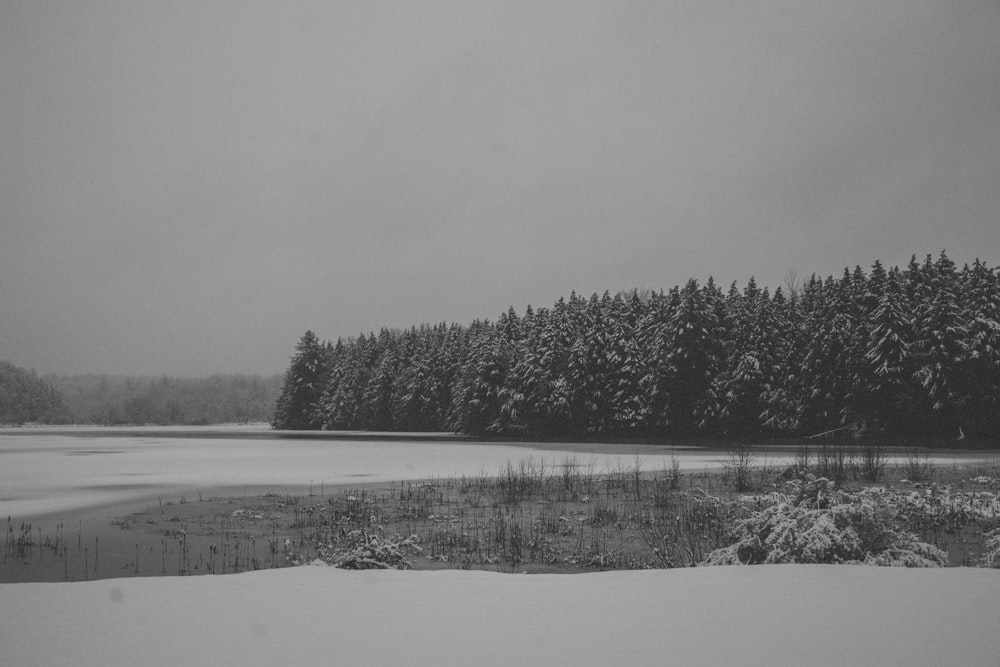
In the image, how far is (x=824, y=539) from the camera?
9367 millimetres

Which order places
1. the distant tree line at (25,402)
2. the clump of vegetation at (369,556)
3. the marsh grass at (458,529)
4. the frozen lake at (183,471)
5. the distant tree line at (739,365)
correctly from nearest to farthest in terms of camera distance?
the clump of vegetation at (369,556)
the marsh grass at (458,529)
the frozen lake at (183,471)
the distant tree line at (739,365)
the distant tree line at (25,402)

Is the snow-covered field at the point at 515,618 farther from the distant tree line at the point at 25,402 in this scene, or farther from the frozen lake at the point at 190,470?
the distant tree line at the point at 25,402

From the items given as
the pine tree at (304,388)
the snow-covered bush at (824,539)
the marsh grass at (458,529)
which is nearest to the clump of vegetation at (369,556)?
the marsh grass at (458,529)

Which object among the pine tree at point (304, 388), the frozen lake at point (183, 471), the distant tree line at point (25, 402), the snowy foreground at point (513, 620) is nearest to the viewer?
the snowy foreground at point (513, 620)

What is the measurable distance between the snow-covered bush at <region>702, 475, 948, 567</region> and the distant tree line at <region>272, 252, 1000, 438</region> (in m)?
39.5

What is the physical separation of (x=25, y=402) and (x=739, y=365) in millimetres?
145364

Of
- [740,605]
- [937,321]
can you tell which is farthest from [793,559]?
[937,321]

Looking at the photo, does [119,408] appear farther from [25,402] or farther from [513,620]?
[513,620]

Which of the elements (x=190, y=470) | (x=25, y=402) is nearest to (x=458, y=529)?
(x=190, y=470)

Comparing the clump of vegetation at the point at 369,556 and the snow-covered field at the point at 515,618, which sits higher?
the snow-covered field at the point at 515,618

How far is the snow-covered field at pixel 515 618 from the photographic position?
5066 millimetres

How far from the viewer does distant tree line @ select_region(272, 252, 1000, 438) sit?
1721 inches

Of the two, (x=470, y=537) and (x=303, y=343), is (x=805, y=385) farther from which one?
(x=303, y=343)

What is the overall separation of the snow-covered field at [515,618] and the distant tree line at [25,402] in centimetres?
15796
